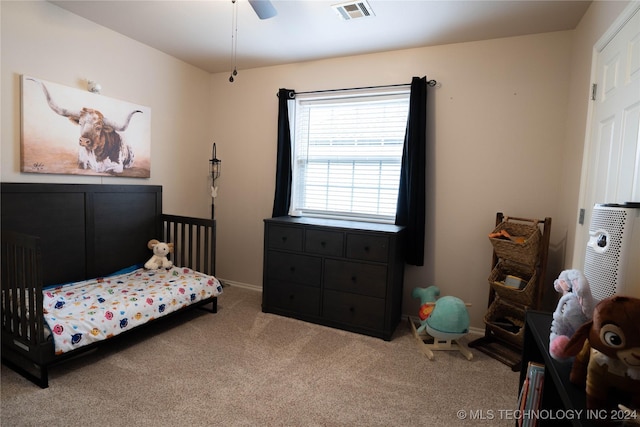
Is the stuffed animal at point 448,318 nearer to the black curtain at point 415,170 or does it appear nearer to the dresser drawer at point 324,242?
the black curtain at point 415,170

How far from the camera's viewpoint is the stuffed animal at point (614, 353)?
32.0 inches

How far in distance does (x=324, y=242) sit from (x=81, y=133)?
80.6 inches

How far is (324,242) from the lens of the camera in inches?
108

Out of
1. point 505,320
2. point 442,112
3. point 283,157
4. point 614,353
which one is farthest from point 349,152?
point 614,353

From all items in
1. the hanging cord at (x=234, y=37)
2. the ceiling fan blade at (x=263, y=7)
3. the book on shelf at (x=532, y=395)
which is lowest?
the book on shelf at (x=532, y=395)

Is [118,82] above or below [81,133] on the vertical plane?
above

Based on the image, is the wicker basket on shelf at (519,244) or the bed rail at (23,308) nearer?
the bed rail at (23,308)

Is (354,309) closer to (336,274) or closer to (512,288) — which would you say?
(336,274)

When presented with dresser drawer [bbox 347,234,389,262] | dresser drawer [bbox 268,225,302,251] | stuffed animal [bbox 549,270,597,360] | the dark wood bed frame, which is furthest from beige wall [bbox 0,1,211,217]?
stuffed animal [bbox 549,270,597,360]

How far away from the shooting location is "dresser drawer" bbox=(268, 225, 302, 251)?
9.29 ft

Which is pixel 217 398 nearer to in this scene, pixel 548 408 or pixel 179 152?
pixel 548 408

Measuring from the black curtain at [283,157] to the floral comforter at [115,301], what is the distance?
950mm

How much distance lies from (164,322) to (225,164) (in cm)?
175

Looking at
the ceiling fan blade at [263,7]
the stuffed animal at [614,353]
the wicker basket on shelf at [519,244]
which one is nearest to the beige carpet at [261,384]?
the wicker basket on shelf at [519,244]
